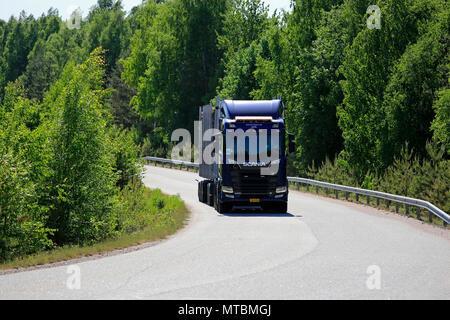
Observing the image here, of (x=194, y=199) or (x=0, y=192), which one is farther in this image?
(x=194, y=199)

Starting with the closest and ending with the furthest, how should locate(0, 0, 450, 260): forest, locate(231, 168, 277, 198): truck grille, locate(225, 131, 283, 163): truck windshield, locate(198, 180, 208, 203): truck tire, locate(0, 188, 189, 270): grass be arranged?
locate(0, 188, 189, 270): grass, locate(0, 0, 450, 260): forest, locate(231, 168, 277, 198): truck grille, locate(225, 131, 283, 163): truck windshield, locate(198, 180, 208, 203): truck tire

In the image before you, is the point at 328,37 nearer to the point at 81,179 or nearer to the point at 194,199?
the point at 194,199

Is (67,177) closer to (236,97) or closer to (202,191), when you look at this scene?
(202,191)

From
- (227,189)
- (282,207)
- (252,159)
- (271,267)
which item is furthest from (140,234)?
(282,207)

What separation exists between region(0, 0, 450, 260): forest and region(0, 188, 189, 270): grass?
885 mm

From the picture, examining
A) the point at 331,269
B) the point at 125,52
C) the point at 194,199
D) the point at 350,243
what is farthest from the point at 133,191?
the point at 125,52

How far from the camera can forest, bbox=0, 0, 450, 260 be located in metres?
17.7

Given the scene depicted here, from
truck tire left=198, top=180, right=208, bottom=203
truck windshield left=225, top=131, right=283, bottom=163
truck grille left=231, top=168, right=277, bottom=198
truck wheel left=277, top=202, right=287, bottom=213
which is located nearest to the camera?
truck grille left=231, top=168, right=277, bottom=198

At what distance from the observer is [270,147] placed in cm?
2227

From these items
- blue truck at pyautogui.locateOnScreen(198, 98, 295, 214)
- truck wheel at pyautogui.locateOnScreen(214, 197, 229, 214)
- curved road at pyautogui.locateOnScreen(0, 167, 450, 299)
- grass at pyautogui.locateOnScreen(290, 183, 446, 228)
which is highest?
blue truck at pyautogui.locateOnScreen(198, 98, 295, 214)

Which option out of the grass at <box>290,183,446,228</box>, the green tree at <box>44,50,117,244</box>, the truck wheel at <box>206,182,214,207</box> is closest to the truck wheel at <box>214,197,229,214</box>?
the truck wheel at <box>206,182,214,207</box>

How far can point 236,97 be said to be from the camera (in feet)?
190

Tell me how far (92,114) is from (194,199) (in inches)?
449

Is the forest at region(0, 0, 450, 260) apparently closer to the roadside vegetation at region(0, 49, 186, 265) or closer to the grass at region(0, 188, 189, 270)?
the roadside vegetation at region(0, 49, 186, 265)
